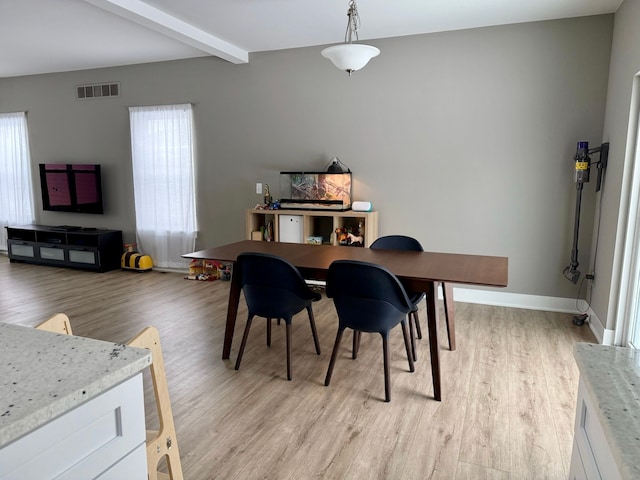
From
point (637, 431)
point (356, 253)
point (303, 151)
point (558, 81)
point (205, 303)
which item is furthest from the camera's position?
point (303, 151)

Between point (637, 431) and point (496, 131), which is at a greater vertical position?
point (496, 131)

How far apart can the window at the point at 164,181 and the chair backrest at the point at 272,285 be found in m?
3.09

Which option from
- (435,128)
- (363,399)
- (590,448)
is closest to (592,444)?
(590,448)

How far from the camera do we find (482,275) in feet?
8.32

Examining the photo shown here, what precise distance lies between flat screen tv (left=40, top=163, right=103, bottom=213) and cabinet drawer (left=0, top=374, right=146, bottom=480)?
5855mm

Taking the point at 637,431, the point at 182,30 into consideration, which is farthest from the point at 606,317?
the point at 182,30

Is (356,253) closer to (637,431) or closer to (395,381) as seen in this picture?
(395,381)

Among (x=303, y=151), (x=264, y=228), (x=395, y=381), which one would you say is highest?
(x=303, y=151)

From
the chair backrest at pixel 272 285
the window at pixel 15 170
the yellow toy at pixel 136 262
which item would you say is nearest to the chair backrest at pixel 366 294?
the chair backrest at pixel 272 285

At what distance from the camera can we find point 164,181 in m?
5.75

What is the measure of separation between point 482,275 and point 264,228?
10.1ft

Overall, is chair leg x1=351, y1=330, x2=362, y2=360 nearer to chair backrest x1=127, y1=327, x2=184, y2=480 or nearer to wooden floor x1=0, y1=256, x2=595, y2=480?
wooden floor x1=0, y1=256, x2=595, y2=480

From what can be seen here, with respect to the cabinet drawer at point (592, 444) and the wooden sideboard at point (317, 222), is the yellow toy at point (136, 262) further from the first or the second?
the cabinet drawer at point (592, 444)

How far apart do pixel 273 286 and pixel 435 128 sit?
2.64m
